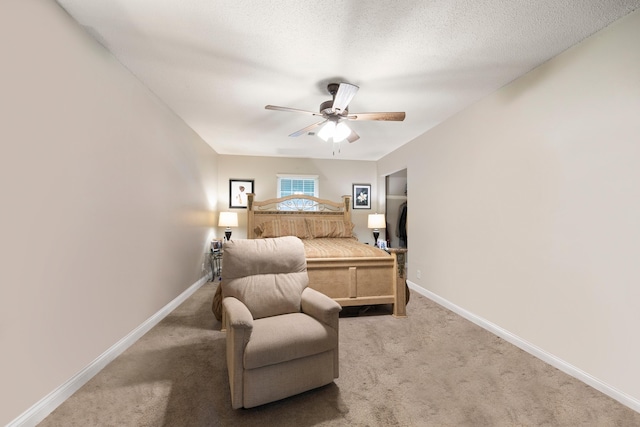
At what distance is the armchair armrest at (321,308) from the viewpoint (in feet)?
6.11

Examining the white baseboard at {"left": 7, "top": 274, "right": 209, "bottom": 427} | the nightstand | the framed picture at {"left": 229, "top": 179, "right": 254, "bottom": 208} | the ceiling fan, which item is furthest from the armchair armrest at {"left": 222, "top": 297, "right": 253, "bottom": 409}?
the framed picture at {"left": 229, "top": 179, "right": 254, "bottom": 208}

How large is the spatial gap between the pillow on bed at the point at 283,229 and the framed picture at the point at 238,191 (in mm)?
776

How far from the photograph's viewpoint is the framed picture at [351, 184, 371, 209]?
604 centimetres

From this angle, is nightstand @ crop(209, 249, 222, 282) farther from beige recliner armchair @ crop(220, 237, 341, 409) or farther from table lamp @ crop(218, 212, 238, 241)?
beige recliner armchair @ crop(220, 237, 341, 409)

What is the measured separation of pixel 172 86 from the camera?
8.93 feet

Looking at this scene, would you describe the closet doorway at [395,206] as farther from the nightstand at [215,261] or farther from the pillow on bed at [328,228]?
the nightstand at [215,261]

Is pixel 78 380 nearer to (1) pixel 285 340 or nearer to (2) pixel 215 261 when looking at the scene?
(1) pixel 285 340

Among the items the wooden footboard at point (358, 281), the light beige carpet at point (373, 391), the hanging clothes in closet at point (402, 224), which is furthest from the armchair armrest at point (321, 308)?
the hanging clothes in closet at point (402, 224)

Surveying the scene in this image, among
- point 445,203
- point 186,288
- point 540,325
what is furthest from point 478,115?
point 186,288

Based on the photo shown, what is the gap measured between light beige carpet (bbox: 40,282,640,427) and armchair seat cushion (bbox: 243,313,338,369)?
32 centimetres

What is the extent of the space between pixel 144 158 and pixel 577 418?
393 centimetres

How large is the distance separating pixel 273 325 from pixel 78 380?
140cm

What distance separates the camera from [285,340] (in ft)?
5.51

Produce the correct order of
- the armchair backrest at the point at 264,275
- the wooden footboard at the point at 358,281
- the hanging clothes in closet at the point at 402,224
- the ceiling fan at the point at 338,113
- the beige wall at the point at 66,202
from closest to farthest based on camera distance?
the beige wall at the point at 66,202
the armchair backrest at the point at 264,275
the ceiling fan at the point at 338,113
the wooden footboard at the point at 358,281
the hanging clothes in closet at the point at 402,224
